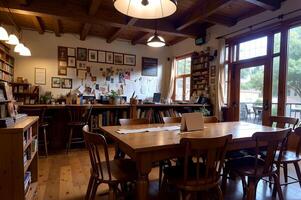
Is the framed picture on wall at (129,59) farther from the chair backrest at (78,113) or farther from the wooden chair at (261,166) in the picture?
the wooden chair at (261,166)

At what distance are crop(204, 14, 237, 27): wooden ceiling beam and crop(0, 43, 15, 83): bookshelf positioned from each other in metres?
4.82

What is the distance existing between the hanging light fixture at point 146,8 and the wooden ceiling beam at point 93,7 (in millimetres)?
2500

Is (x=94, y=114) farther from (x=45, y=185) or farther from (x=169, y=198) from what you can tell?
(x=169, y=198)

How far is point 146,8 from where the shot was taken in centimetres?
179

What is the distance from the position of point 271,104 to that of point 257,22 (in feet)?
5.96

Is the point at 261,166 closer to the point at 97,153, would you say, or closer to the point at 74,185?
the point at 97,153

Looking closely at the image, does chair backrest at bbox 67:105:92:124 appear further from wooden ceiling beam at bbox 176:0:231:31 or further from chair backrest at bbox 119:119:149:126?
wooden ceiling beam at bbox 176:0:231:31

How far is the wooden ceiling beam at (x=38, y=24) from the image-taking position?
499 cm

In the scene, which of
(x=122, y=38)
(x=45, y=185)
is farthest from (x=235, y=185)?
(x=122, y=38)

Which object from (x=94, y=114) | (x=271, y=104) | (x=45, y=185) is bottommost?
(x=45, y=185)

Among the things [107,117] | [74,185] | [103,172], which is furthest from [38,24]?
[103,172]

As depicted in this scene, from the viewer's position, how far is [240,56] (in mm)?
5082

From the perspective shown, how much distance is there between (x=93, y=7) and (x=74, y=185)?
3330mm

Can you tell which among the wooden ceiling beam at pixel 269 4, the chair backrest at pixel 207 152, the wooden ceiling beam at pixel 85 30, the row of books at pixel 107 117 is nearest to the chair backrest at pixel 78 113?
the row of books at pixel 107 117
